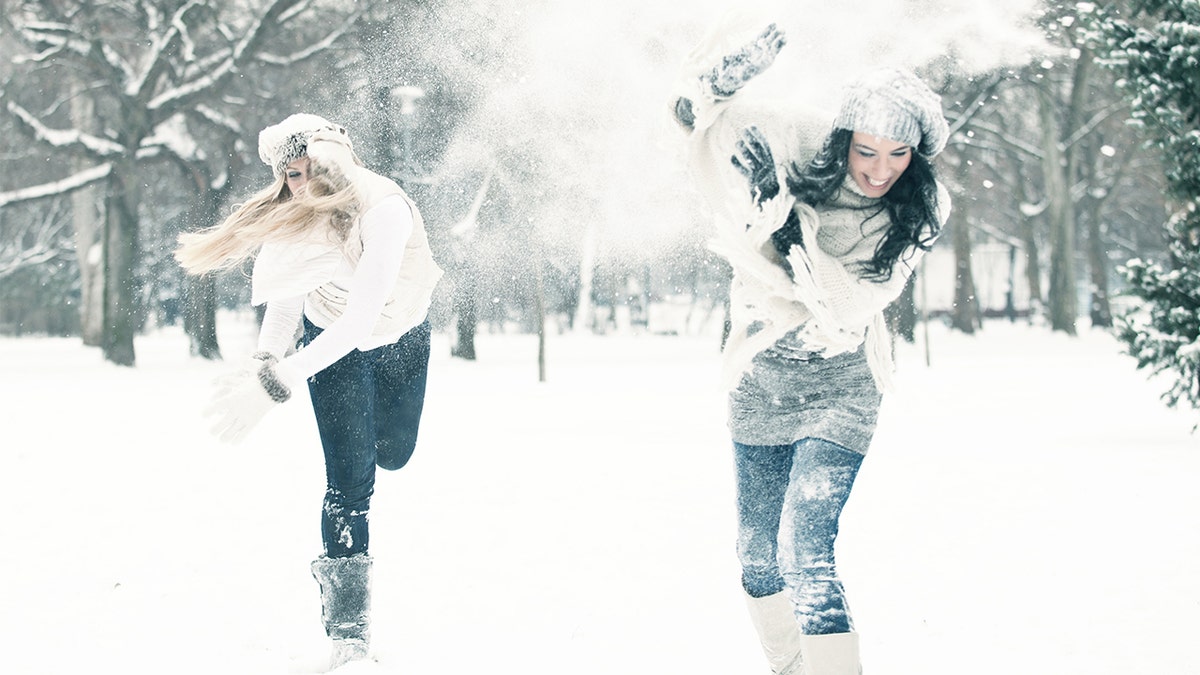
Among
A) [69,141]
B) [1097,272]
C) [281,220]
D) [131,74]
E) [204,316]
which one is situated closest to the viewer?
[281,220]

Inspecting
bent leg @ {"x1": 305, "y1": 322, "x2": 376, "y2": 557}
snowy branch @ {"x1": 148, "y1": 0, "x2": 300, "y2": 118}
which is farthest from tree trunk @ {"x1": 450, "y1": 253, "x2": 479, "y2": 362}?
bent leg @ {"x1": 305, "y1": 322, "x2": 376, "y2": 557}

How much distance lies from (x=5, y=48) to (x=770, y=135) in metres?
29.4

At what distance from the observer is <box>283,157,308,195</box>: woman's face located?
12.0 feet

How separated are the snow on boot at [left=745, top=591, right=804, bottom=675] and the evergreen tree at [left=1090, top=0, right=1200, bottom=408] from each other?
728 cm

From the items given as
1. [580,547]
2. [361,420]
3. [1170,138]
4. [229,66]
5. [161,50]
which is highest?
[161,50]

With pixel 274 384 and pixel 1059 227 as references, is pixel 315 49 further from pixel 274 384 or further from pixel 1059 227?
pixel 274 384

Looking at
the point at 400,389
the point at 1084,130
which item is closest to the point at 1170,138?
the point at 400,389

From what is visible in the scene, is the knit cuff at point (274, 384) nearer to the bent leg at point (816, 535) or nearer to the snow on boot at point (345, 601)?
the snow on boot at point (345, 601)

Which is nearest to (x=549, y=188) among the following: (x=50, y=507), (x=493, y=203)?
(x=493, y=203)

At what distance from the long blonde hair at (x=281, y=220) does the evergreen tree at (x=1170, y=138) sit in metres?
7.80

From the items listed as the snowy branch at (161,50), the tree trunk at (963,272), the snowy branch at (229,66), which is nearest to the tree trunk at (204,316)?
the snowy branch at (229,66)

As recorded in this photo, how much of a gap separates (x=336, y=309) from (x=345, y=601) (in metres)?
0.97

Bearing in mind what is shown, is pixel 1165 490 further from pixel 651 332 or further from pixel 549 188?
pixel 651 332

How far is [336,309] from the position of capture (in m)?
3.72
